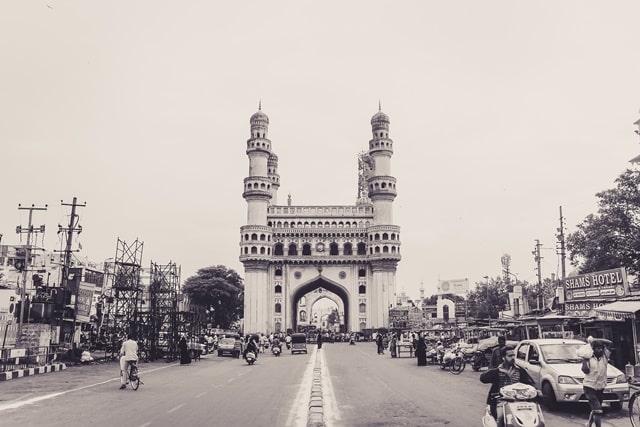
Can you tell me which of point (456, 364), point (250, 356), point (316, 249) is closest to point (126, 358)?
point (250, 356)

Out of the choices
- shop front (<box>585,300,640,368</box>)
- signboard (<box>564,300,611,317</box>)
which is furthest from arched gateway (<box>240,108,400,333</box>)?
shop front (<box>585,300,640,368</box>)

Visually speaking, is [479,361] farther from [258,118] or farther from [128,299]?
[258,118]

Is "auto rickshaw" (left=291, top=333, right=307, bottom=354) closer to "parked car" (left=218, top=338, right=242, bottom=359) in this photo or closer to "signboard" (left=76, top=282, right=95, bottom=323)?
"parked car" (left=218, top=338, right=242, bottom=359)

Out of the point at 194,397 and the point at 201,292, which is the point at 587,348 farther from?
the point at 201,292

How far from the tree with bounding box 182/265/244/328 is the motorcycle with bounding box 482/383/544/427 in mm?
74525

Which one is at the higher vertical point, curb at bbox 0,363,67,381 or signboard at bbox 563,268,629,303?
signboard at bbox 563,268,629,303

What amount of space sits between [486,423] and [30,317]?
86.7ft

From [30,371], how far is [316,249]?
5361 centimetres

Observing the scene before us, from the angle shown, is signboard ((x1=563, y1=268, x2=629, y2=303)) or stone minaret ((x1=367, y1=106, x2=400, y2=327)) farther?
stone minaret ((x1=367, y1=106, x2=400, y2=327))

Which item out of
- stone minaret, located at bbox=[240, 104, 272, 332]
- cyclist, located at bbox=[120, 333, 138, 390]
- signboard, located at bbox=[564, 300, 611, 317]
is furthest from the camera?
stone minaret, located at bbox=[240, 104, 272, 332]

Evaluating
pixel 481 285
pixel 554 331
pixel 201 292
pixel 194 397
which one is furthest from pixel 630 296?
pixel 201 292

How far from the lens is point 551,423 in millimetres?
9969

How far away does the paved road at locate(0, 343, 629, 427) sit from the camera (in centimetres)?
1022

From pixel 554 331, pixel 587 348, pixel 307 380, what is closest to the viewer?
pixel 587 348
